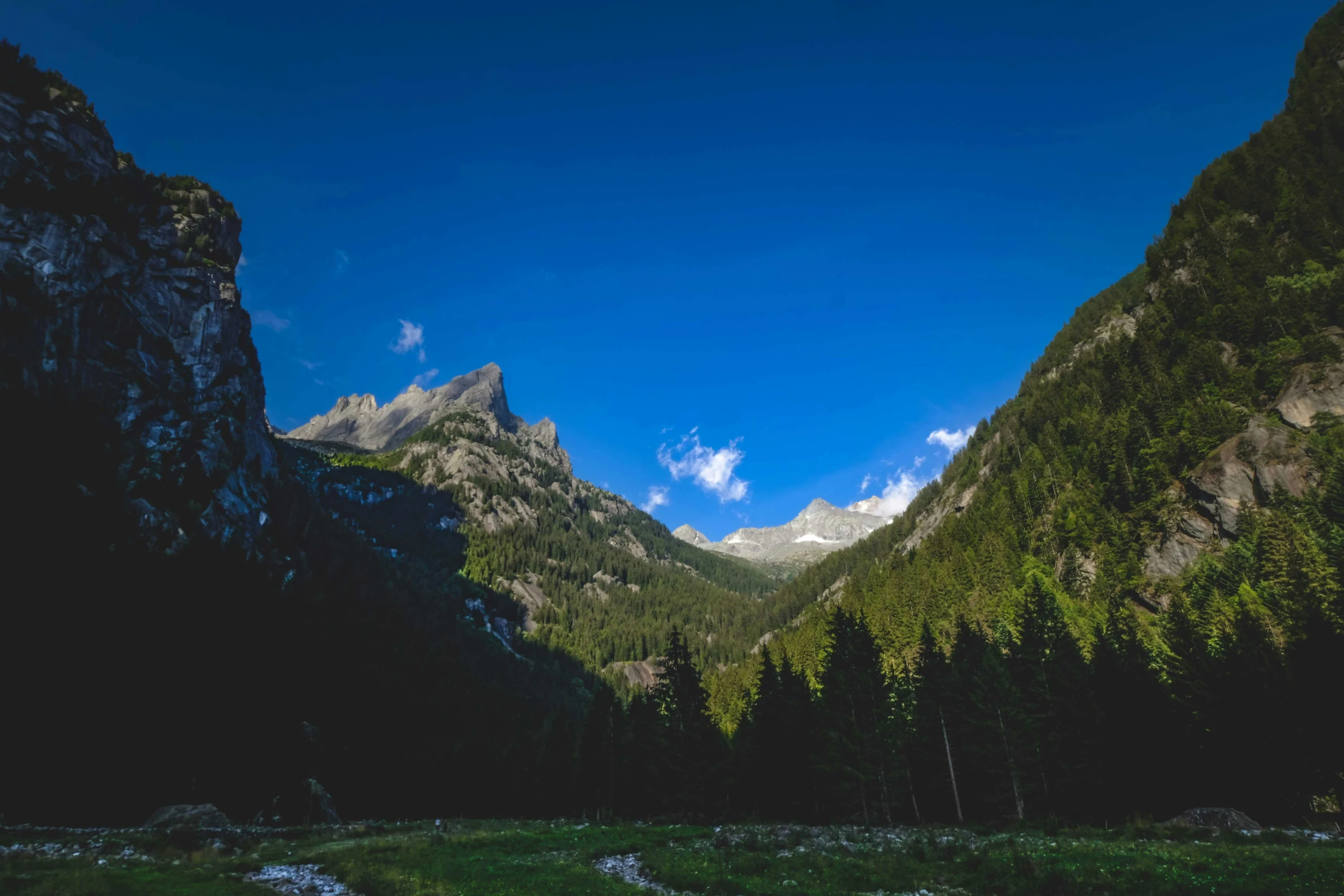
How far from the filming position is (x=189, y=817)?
40469 millimetres

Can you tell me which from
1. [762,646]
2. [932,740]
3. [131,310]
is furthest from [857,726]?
[131,310]

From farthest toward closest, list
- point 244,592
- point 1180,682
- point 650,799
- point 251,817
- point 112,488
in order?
point 244,592
point 112,488
point 650,799
point 251,817
point 1180,682

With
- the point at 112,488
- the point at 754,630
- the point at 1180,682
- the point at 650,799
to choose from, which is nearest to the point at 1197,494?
the point at 1180,682

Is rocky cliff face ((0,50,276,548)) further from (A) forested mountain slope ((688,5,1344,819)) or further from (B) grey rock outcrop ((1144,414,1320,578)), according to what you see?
(B) grey rock outcrop ((1144,414,1320,578))

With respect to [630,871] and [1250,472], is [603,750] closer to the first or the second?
[630,871]

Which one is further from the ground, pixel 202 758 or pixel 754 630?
pixel 754 630

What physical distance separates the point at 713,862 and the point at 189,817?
39958mm

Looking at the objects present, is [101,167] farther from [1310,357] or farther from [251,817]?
[1310,357]

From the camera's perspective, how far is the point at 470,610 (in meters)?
195

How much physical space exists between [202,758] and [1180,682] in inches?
3535

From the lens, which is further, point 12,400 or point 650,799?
point 12,400

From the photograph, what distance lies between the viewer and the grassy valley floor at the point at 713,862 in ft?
56.0

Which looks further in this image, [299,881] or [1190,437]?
[1190,437]

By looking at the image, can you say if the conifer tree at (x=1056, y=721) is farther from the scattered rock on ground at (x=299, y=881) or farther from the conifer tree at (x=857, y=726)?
the scattered rock on ground at (x=299, y=881)
